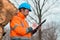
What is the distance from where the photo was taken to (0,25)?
6164 mm

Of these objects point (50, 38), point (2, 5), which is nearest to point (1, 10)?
point (2, 5)

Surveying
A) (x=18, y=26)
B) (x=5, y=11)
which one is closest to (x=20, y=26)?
(x=18, y=26)

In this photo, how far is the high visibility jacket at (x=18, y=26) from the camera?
6316mm

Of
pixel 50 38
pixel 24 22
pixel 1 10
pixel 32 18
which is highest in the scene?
pixel 1 10

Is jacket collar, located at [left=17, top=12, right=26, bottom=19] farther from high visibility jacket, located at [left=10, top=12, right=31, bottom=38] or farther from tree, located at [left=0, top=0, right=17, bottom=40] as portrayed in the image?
tree, located at [left=0, top=0, right=17, bottom=40]

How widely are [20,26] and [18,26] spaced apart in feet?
0.18

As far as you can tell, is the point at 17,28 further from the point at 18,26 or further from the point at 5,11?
the point at 5,11

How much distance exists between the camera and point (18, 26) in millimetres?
6355

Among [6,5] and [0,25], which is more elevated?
[6,5]

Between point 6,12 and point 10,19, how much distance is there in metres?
0.27

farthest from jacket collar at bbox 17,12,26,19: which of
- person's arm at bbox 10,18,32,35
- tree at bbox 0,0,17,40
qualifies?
tree at bbox 0,0,17,40

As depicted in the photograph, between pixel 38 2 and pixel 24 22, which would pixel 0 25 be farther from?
pixel 38 2

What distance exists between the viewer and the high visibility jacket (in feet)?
20.7

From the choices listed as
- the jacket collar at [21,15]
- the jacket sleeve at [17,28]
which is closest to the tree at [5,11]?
the jacket sleeve at [17,28]
